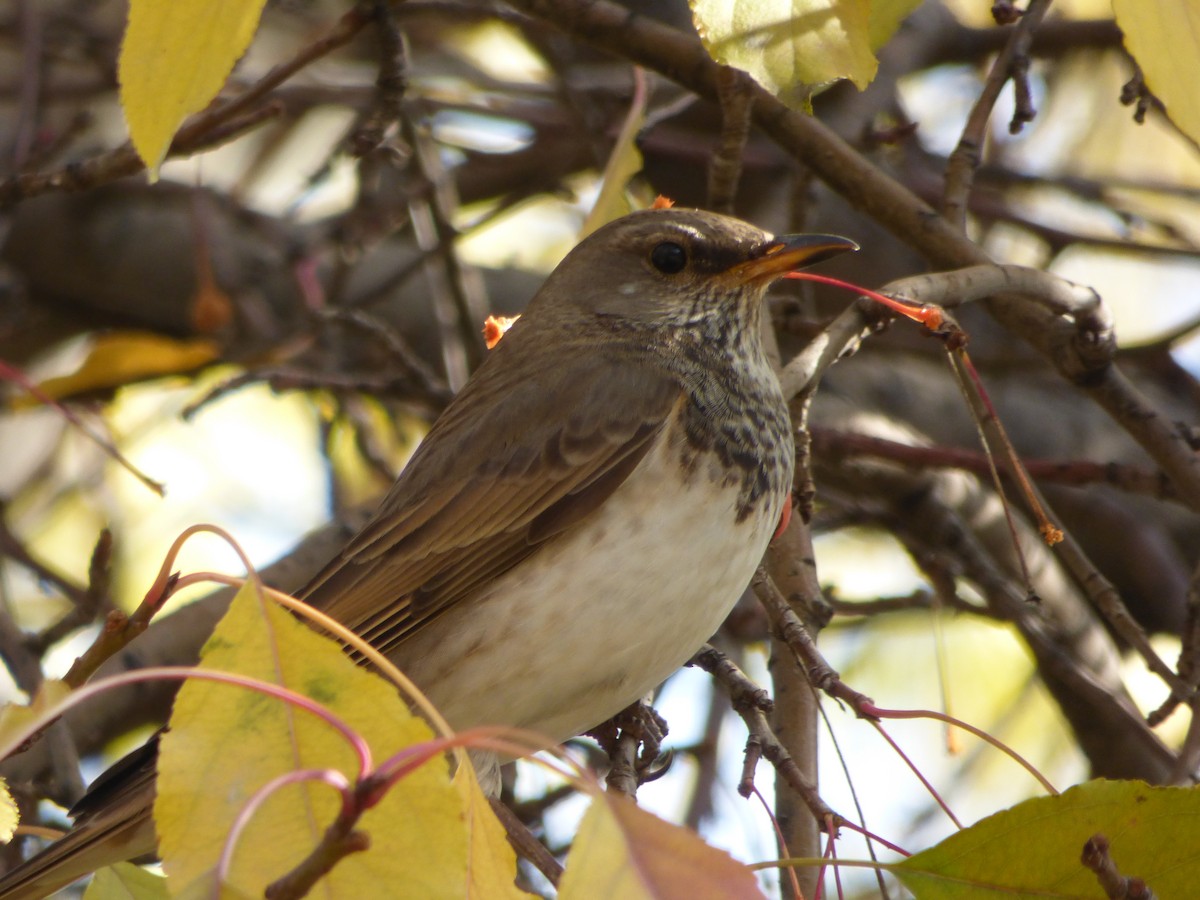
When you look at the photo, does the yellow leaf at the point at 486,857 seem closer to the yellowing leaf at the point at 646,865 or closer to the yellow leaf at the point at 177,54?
the yellowing leaf at the point at 646,865

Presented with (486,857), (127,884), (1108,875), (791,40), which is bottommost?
(1108,875)

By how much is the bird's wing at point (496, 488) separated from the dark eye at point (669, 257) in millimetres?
312

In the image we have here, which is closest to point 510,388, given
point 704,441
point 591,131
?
point 704,441

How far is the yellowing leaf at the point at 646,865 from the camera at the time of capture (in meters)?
1.75

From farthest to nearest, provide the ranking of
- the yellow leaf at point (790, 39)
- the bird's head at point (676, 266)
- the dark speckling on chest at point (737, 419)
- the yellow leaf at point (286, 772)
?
the bird's head at point (676, 266) < the dark speckling on chest at point (737, 419) < the yellow leaf at point (790, 39) < the yellow leaf at point (286, 772)

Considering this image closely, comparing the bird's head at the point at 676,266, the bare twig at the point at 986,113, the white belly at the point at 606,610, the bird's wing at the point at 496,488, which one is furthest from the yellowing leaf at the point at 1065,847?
the bare twig at the point at 986,113

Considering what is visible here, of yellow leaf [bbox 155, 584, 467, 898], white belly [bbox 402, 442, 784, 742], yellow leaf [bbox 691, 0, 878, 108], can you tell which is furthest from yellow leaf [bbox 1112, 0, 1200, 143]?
yellow leaf [bbox 155, 584, 467, 898]

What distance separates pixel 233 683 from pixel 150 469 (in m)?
4.76

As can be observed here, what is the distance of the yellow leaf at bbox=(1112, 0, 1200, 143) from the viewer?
88.5 inches

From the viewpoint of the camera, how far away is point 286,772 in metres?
2.06

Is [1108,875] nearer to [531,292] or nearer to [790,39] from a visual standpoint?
[790,39]

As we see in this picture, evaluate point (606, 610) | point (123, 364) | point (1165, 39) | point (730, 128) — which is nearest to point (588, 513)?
point (606, 610)

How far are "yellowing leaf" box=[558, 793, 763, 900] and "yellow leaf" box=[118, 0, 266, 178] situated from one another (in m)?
1.17

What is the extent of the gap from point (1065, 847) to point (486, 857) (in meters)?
0.87
